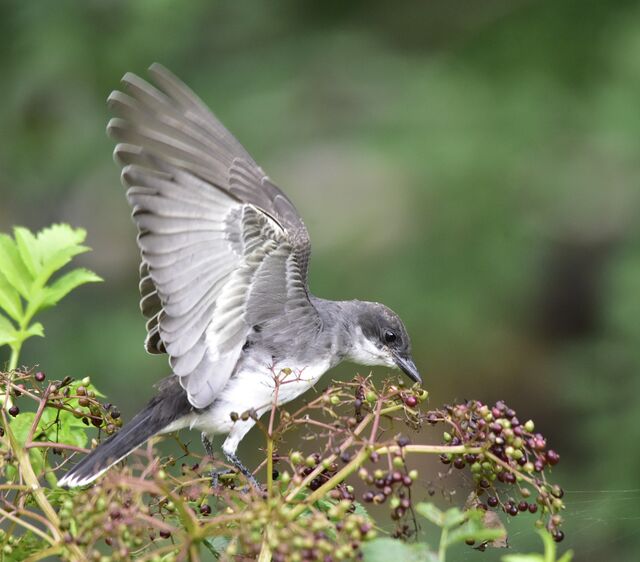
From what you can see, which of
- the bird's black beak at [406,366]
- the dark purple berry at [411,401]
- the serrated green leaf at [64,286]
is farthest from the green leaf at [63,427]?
the bird's black beak at [406,366]

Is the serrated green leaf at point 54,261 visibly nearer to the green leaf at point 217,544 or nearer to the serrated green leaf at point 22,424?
the serrated green leaf at point 22,424

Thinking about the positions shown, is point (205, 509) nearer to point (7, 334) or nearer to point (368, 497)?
point (368, 497)

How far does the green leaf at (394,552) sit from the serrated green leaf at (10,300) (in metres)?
1.27

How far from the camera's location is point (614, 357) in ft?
18.5

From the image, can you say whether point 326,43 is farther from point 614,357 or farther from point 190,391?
point 190,391

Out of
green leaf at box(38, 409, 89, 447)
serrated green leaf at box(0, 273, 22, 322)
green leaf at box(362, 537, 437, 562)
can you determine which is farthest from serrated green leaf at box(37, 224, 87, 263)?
green leaf at box(362, 537, 437, 562)

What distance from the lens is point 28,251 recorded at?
263 centimetres

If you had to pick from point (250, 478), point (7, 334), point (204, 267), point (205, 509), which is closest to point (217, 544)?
point (205, 509)

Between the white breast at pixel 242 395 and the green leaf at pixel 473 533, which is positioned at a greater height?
the green leaf at pixel 473 533

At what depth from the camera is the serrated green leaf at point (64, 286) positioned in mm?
2600

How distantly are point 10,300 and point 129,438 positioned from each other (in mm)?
584

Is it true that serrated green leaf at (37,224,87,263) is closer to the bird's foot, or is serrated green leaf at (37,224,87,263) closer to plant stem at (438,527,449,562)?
the bird's foot

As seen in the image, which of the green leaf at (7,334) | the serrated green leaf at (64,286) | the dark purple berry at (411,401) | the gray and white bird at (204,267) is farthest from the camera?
the gray and white bird at (204,267)

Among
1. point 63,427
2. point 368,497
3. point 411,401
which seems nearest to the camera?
point 368,497
